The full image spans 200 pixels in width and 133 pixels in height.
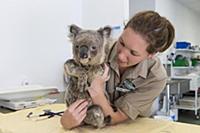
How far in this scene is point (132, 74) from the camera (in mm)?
987

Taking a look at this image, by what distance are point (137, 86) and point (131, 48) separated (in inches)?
7.2

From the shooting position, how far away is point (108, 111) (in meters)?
0.94

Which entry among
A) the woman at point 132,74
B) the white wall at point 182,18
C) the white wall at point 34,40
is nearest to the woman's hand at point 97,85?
the woman at point 132,74

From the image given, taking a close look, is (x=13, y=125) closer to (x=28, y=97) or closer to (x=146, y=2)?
(x=28, y=97)

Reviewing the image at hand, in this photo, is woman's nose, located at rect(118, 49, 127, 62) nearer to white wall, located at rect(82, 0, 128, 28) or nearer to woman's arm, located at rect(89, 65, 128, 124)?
woman's arm, located at rect(89, 65, 128, 124)

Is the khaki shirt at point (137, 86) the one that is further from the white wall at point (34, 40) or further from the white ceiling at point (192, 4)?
the white ceiling at point (192, 4)

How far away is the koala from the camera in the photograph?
83 cm

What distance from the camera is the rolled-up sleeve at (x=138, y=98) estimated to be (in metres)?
0.98

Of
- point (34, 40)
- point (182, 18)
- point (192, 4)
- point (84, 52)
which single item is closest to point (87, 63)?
point (84, 52)

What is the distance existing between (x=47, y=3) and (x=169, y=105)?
2.63 meters

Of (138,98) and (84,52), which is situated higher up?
(84,52)

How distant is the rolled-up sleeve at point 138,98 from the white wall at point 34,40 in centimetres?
147

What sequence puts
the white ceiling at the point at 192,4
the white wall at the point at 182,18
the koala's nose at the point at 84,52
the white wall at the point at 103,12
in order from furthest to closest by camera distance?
the white ceiling at the point at 192,4 < the white wall at the point at 182,18 < the white wall at the point at 103,12 < the koala's nose at the point at 84,52

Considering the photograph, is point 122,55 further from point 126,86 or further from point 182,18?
point 182,18
